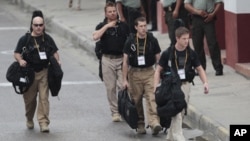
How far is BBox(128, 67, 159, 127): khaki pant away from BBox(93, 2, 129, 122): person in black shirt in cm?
60

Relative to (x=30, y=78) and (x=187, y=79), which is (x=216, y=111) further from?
(x=30, y=78)

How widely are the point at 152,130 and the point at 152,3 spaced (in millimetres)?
9903

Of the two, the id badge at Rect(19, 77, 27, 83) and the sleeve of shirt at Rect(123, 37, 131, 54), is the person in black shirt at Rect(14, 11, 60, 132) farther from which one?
the sleeve of shirt at Rect(123, 37, 131, 54)

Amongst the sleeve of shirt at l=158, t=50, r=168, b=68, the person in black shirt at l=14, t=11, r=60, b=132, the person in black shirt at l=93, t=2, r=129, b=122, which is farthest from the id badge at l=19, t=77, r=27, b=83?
the sleeve of shirt at l=158, t=50, r=168, b=68

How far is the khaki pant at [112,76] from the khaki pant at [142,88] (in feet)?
2.32

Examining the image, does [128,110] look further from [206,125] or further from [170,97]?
[170,97]

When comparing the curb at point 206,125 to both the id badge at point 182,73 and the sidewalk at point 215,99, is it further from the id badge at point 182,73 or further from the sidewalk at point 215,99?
the id badge at point 182,73

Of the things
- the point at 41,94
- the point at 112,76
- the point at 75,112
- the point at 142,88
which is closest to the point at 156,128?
the point at 142,88

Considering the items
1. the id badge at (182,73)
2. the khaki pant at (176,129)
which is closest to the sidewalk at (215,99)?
the khaki pant at (176,129)

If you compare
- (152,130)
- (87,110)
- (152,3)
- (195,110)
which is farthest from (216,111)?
(152,3)

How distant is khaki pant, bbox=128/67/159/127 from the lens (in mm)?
12062

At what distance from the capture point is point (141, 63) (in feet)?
39.7

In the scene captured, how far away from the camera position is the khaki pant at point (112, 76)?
42.5 feet

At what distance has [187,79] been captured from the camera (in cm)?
1121
